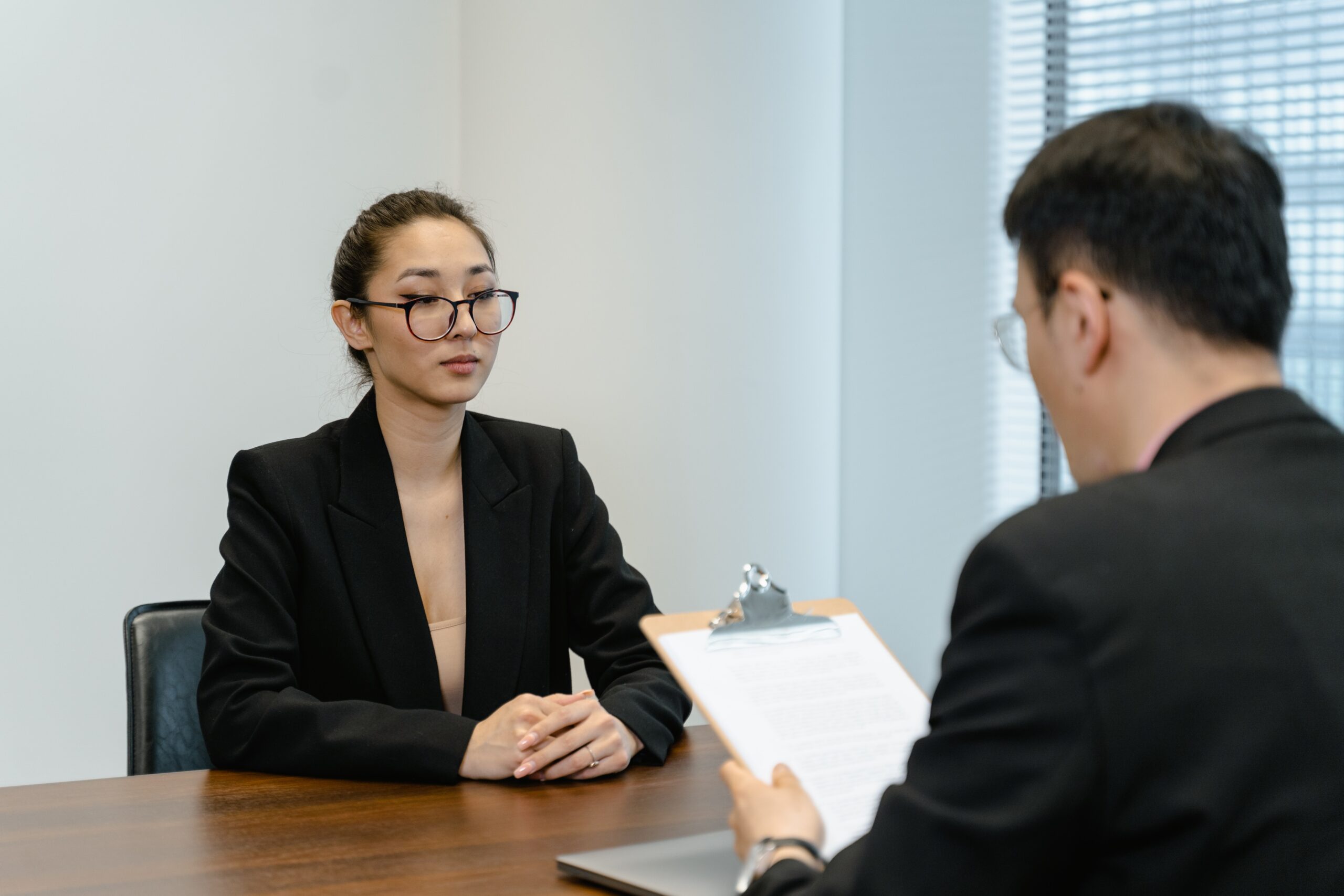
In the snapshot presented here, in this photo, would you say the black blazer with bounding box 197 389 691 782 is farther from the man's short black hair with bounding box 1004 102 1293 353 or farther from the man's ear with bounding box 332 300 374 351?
the man's short black hair with bounding box 1004 102 1293 353

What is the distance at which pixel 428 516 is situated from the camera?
2268 mm

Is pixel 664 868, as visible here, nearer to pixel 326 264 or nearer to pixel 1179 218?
pixel 1179 218

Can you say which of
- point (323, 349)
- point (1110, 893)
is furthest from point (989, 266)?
point (1110, 893)

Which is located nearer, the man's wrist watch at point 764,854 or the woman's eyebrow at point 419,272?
the man's wrist watch at point 764,854

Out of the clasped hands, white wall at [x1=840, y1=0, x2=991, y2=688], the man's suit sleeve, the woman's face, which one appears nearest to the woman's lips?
the woman's face

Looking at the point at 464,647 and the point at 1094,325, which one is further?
the point at 464,647

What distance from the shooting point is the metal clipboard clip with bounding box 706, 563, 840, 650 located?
128 cm

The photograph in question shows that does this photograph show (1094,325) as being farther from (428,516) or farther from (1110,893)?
(428,516)

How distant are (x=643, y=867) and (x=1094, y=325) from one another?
2.28 ft

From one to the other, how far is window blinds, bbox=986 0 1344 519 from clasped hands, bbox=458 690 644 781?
1.90m

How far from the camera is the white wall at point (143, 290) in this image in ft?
10.4

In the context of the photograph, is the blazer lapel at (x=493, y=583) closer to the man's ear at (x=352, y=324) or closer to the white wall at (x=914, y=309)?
the man's ear at (x=352, y=324)

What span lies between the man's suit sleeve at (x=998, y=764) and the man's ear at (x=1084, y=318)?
200mm

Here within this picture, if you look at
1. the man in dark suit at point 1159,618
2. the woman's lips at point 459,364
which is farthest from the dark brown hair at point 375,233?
the man in dark suit at point 1159,618
